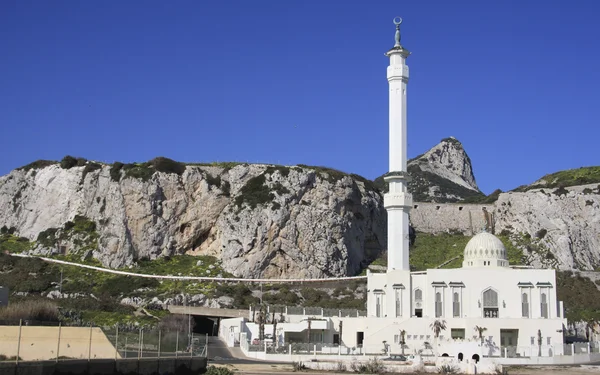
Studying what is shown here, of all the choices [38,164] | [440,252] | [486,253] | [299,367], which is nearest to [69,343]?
[299,367]

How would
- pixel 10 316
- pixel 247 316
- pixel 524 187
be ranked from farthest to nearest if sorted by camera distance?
pixel 524 187
pixel 247 316
pixel 10 316

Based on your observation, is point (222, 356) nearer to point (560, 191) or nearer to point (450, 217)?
point (560, 191)

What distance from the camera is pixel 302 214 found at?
8900cm

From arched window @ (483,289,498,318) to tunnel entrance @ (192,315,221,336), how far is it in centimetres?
2384

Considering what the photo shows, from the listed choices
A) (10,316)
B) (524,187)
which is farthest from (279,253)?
(10,316)

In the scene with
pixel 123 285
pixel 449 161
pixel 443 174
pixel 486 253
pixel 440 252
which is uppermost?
pixel 449 161

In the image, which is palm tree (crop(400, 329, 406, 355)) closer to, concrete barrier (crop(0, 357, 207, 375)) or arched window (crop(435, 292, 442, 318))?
arched window (crop(435, 292, 442, 318))

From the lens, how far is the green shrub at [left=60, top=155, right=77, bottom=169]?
104875mm

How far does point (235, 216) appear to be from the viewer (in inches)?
3543

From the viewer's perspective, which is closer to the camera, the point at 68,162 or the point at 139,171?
the point at 139,171

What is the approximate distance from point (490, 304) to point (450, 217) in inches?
1997

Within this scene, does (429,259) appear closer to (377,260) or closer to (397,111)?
(377,260)

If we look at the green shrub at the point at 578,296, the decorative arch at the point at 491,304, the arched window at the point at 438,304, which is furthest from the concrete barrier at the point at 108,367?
the green shrub at the point at 578,296

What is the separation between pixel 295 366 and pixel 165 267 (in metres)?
49.4
